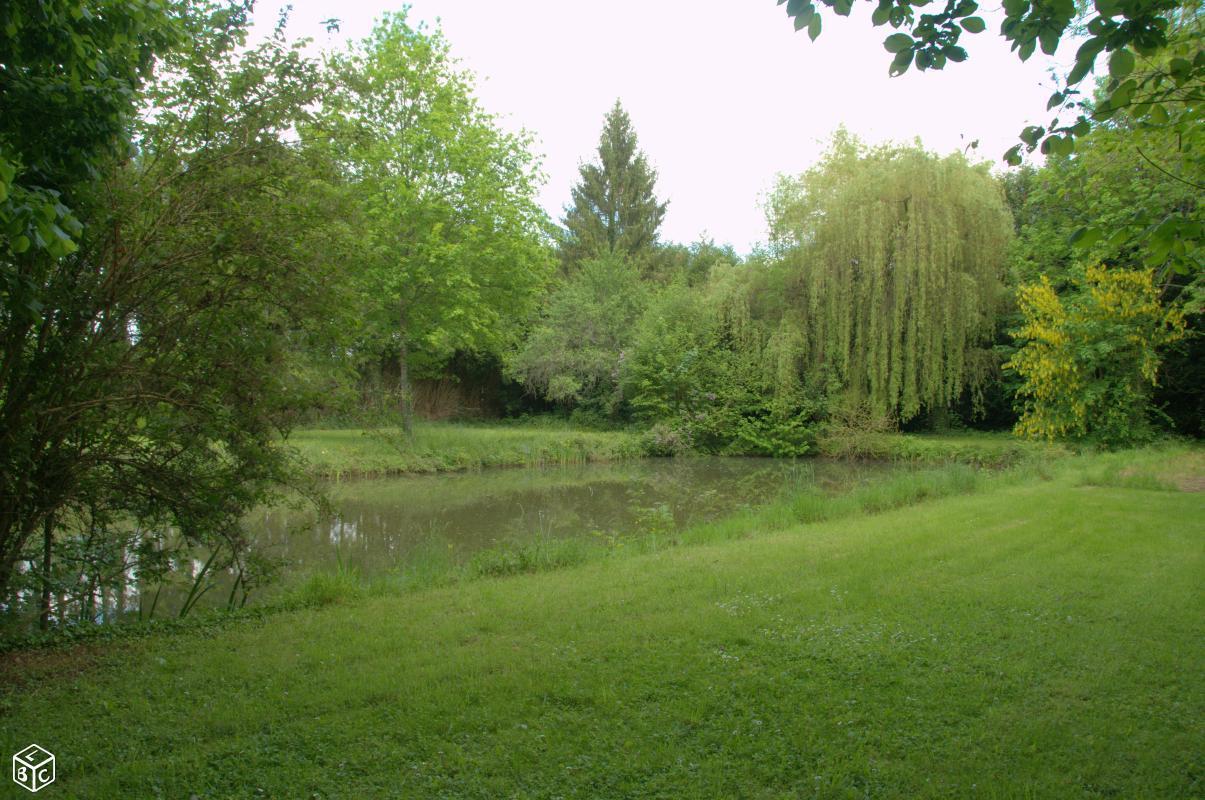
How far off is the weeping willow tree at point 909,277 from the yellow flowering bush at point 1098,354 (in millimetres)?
2695

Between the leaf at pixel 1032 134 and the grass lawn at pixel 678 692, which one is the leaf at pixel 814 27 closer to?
the leaf at pixel 1032 134

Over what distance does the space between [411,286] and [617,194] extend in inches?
893

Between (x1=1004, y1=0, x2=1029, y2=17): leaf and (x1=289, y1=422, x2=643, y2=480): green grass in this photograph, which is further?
(x1=289, y1=422, x2=643, y2=480): green grass

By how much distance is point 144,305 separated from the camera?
16.9ft

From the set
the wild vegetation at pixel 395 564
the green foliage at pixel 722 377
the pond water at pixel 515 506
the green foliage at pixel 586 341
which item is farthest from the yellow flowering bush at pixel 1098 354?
the green foliage at pixel 586 341

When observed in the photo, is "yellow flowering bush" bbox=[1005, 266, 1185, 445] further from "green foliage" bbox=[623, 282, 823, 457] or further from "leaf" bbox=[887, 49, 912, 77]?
"leaf" bbox=[887, 49, 912, 77]

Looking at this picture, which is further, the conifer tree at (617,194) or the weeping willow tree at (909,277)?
the conifer tree at (617,194)

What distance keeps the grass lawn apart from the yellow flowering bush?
35.4 feet

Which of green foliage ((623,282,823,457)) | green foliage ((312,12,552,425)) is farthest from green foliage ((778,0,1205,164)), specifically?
green foliage ((623,282,823,457))

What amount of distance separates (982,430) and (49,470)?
73.6 feet

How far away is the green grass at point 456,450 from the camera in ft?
56.2

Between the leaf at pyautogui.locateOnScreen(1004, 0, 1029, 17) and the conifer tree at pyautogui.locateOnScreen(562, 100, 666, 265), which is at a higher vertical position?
the conifer tree at pyautogui.locateOnScreen(562, 100, 666, 265)

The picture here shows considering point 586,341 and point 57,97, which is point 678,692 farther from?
point 586,341

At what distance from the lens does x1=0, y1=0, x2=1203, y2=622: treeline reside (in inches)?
184
